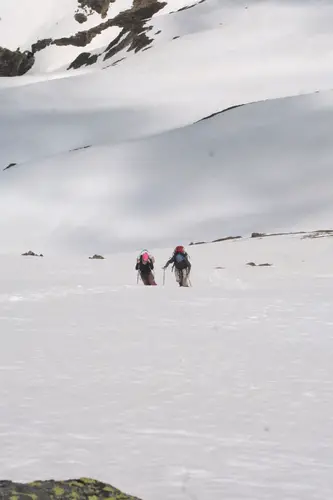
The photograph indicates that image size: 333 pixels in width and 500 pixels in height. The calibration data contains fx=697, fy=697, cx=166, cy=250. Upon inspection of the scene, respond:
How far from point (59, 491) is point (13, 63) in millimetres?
97388

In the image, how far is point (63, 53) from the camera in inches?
3856

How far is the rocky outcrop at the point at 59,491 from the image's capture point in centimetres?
219

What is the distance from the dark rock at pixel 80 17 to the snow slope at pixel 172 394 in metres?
100

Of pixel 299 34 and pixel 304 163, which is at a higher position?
pixel 299 34

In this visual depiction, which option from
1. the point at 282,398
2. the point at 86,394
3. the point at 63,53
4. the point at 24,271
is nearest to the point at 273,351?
the point at 282,398

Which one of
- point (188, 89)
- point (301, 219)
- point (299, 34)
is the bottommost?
point (301, 219)

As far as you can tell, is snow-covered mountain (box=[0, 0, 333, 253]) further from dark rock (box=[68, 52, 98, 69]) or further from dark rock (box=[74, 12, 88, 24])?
dark rock (box=[74, 12, 88, 24])

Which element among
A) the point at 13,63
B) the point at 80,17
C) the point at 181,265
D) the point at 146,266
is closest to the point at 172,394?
the point at 181,265

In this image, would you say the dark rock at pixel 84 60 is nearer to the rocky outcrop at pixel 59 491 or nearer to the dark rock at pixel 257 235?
the dark rock at pixel 257 235

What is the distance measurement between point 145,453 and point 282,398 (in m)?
1.58

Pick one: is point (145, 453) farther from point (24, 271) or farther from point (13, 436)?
point (24, 271)

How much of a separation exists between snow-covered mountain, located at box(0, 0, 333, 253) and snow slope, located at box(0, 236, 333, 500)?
20.6 metres

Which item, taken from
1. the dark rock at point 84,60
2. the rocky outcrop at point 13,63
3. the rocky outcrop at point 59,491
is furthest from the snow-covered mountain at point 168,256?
the rocky outcrop at point 13,63

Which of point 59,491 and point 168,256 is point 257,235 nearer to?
point 168,256
